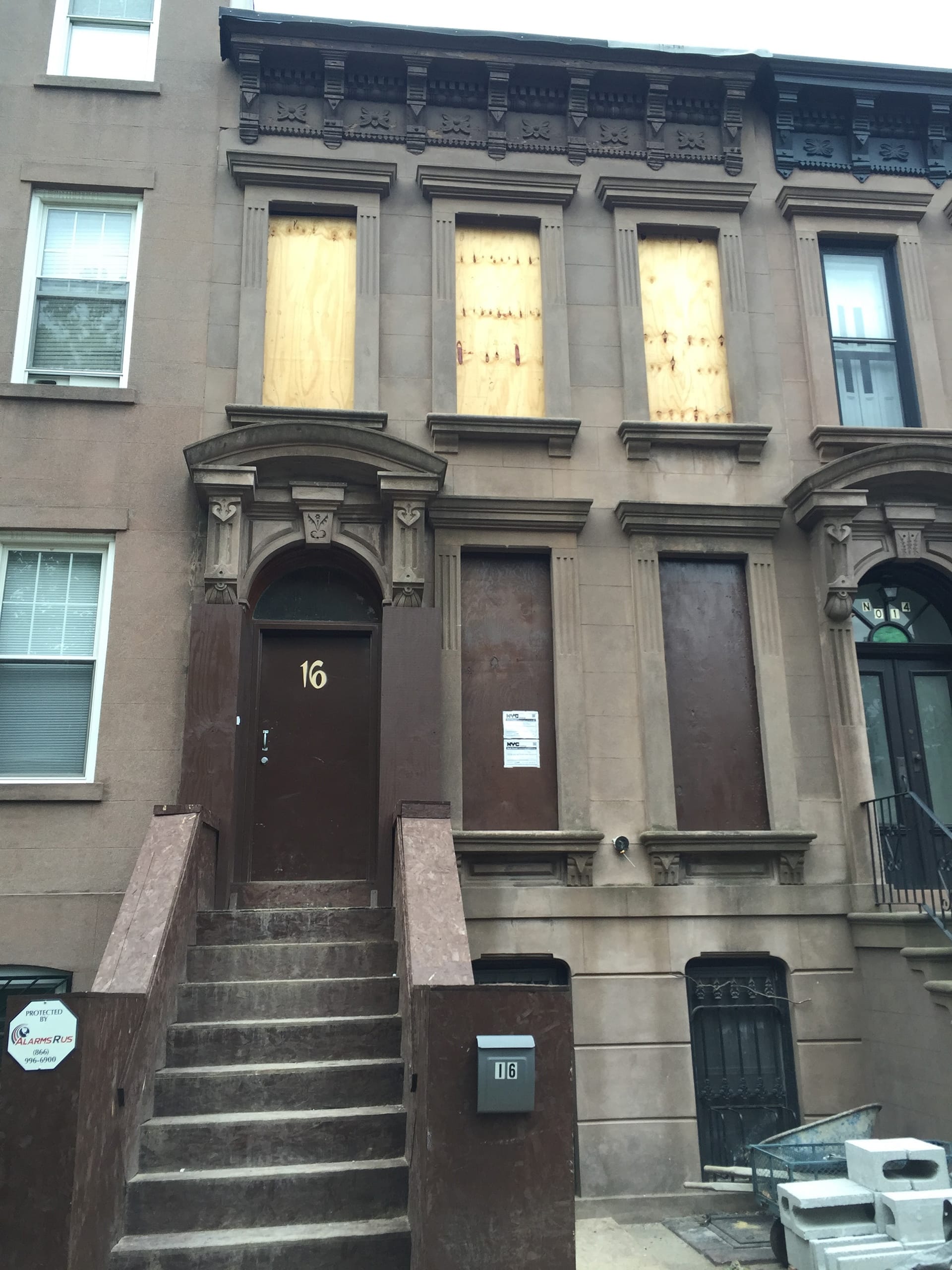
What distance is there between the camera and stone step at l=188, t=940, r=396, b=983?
7020 millimetres

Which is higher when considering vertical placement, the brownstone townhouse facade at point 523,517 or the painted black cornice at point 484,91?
the painted black cornice at point 484,91

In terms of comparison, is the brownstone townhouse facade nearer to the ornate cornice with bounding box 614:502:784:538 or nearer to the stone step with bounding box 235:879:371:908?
the ornate cornice with bounding box 614:502:784:538

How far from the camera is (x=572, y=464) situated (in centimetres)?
982

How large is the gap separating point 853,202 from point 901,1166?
897 cm

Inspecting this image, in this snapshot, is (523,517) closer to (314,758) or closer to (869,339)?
(314,758)

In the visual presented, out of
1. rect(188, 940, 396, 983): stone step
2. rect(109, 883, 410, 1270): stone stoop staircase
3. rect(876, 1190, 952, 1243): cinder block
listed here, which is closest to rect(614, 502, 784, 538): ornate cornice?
rect(109, 883, 410, 1270): stone stoop staircase

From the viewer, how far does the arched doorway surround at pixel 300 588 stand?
853cm

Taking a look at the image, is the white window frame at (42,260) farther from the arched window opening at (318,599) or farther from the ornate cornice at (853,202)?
the ornate cornice at (853,202)

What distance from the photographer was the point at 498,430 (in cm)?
967

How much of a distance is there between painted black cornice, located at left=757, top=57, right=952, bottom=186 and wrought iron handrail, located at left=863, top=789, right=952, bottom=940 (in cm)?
655

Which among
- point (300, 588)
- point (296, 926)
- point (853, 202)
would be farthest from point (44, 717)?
point (853, 202)

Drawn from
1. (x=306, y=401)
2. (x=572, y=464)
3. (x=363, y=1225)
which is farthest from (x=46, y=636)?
(x=363, y=1225)

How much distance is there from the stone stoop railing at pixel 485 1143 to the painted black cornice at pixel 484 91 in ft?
27.9

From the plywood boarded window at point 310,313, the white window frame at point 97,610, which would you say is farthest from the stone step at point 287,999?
the plywood boarded window at point 310,313
